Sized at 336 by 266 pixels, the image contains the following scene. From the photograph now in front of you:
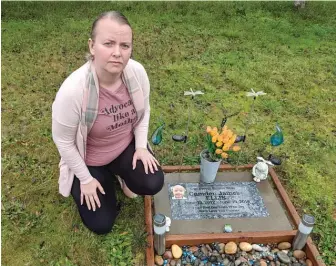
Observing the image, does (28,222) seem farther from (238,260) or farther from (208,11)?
(208,11)

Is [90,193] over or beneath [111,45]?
beneath

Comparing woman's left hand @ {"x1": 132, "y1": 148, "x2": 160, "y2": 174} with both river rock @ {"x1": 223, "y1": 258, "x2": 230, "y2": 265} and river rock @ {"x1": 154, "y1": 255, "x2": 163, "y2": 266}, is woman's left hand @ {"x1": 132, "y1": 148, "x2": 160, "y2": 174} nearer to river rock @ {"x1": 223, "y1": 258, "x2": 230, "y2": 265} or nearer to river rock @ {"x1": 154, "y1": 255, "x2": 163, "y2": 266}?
river rock @ {"x1": 154, "y1": 255, "x2": 163, "y2": 266}

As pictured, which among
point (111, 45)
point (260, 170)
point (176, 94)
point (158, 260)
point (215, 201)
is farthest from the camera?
point (176, 94)

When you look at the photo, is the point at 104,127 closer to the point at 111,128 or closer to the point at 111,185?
the point at 111,128

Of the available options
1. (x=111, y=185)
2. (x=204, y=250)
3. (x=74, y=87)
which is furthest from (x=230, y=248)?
(x=74, y=87)

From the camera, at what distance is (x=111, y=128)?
2789 mm

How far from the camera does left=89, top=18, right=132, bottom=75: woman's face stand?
235cm

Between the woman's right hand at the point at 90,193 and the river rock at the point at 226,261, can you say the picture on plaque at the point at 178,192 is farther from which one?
the woman's right hand at the point at 90,193

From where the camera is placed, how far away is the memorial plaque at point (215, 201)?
3.24 meters

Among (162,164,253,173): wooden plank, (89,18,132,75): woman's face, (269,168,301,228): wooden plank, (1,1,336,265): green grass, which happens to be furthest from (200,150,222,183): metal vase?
(89,18,132,75): woman's face

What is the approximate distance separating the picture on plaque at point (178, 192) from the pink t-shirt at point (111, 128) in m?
0.66

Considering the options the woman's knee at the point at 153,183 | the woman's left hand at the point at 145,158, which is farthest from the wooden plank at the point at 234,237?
the woman's left hand at the point at 145,158

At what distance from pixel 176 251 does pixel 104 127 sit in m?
1.15

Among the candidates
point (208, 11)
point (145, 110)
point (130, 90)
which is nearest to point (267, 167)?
point (145, 110)
